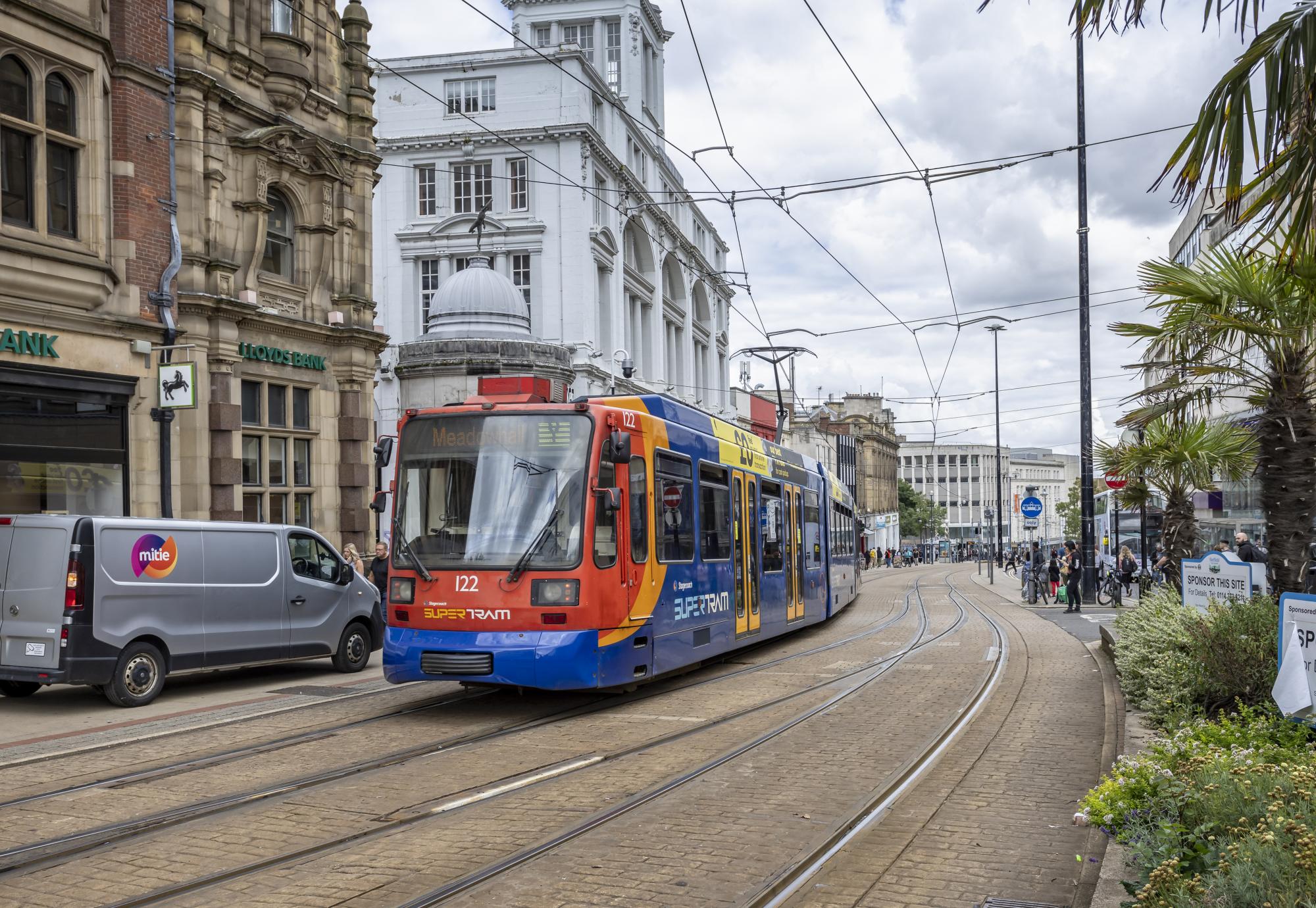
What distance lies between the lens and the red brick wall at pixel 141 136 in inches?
717

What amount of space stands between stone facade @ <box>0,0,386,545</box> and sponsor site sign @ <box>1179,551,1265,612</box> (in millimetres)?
14948

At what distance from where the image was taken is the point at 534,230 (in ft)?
146

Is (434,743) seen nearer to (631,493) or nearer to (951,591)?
(631,493)

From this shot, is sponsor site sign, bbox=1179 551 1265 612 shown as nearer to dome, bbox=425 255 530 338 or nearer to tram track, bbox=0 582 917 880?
tram track, bbox=0 582 917 880

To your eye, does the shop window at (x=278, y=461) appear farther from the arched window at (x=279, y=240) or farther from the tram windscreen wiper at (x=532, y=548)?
the tram windscreen wiper at (x=532, y=548)

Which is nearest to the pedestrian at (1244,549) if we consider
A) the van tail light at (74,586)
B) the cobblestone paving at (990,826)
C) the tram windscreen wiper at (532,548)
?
the cobblestone paving at (990,826)

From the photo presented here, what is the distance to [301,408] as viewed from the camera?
74.7ft

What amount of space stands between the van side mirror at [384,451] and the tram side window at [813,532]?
9332 mm

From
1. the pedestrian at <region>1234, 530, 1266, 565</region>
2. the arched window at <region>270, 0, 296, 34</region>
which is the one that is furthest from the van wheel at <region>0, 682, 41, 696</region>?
the pedestrian at <region>1234, 530, 1266, 565</region>

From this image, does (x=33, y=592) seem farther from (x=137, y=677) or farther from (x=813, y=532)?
(x=813, y=532)

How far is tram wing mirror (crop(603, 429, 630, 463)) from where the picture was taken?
10852 millimetres

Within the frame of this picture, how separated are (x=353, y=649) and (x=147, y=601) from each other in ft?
12.0

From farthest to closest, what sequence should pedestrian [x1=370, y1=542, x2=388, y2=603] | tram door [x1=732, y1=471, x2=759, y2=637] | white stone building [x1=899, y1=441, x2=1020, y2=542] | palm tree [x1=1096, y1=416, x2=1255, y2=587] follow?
white stone building [x1=899, y1=441, x2=1020, y2=542], pedestrian [x1=370, y1=542, x2=388, y2=603], tram door [x1=732, y1=471, x2=759, y2=637], palm tree [x1=1096, y1=416, x2=1255, y2=587]

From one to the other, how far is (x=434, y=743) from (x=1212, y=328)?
7167mm
